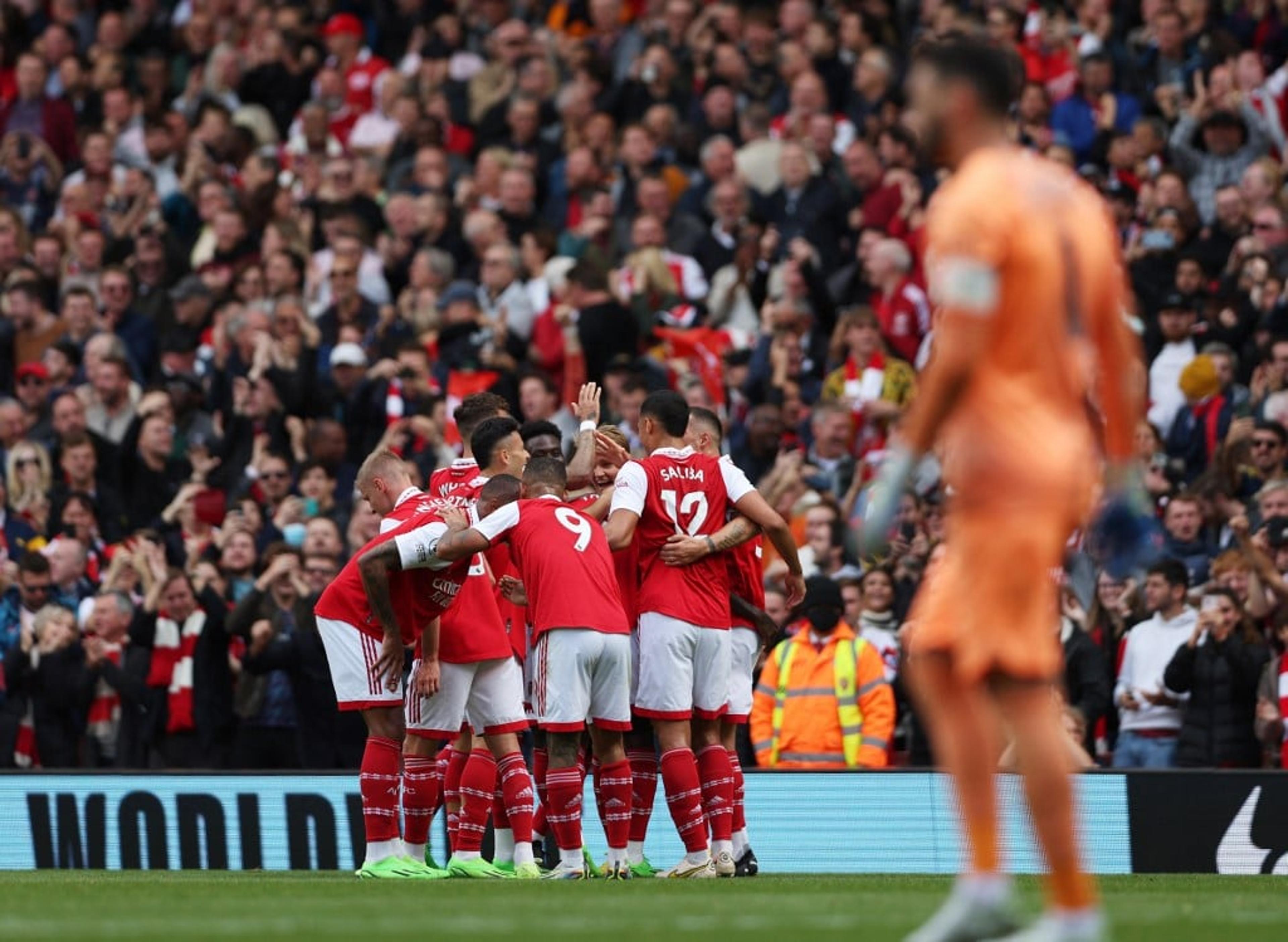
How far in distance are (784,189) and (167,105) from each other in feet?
27.1

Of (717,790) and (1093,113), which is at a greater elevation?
(1093,113)

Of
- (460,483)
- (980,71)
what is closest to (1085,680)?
(460,483)

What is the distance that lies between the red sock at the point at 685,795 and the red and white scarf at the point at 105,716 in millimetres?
6322

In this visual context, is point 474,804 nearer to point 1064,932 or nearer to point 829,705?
point 829,705

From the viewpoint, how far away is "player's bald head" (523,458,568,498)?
1256 cm

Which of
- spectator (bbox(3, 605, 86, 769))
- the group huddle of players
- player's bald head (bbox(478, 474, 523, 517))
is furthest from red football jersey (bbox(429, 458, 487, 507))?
spectator (bbox(3, 605, 86, 769))

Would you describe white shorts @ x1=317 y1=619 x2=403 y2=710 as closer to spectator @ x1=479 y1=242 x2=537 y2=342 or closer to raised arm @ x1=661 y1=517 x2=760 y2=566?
raised arm @ x1=661 y1=517 x2=760 y2=566

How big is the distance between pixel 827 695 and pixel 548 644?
11.8 feet

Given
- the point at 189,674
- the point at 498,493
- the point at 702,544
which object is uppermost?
the point at 498,493

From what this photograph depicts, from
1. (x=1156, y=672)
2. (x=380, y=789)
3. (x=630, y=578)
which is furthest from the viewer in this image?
(x=1156, y=672)

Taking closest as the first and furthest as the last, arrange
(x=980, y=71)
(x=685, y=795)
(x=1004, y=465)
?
(x=1004, y=465), (x=980, y=71), (x=685, y=795)

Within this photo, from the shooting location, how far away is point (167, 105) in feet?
85.6

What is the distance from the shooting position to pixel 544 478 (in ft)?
41.3

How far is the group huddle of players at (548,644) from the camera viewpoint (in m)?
12.3
